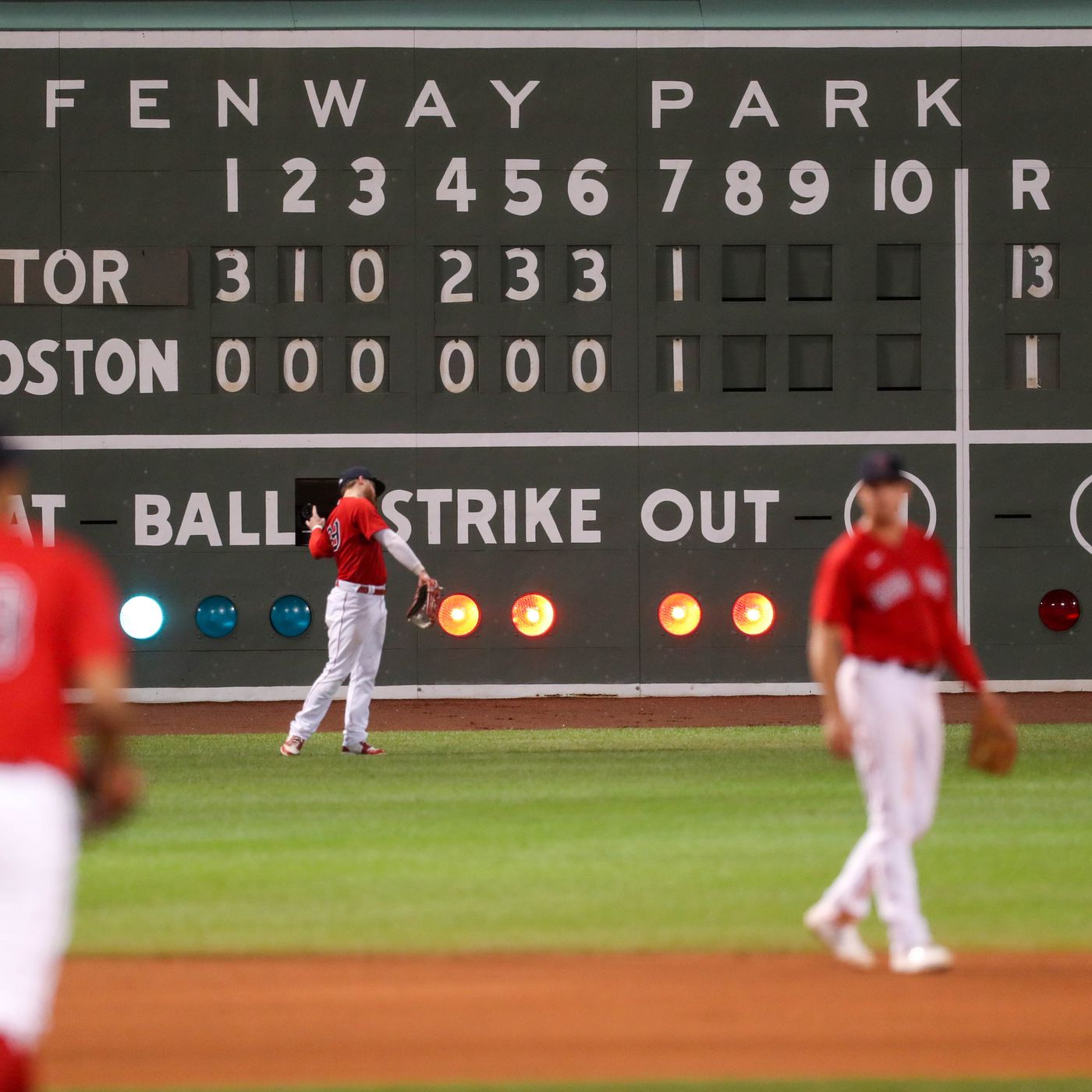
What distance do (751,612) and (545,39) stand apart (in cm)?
577

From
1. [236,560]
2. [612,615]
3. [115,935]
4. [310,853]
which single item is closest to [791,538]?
[612,615]

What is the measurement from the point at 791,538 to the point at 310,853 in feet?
31.1

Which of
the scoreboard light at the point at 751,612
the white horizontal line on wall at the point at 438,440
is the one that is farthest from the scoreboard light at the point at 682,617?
the white horizontal line on wall at the point at 438,440

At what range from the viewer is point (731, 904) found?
8273mm

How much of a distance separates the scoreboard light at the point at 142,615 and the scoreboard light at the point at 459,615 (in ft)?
Result: 8.63

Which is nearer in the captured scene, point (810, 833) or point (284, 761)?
point (810, 833)

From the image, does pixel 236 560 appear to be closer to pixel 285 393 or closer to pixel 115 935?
pixel 285 393

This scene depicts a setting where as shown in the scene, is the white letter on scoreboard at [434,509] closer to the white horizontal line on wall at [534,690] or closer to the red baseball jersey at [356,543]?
the white horizontal line on wall at [534,690]

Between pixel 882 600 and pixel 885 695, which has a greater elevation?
pixel 882 600

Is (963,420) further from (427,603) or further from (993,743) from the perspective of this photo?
(993,743)

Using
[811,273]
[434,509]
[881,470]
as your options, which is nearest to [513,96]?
[811,273]

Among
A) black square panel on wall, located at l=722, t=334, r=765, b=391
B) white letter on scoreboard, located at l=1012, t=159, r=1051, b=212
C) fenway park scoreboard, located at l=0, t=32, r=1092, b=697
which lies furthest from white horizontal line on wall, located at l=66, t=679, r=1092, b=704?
white letter on scoreboard, located at l=1012, t=159, r=1051, b=212

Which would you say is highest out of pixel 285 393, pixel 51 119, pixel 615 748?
pixel 51 119

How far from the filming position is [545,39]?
61.1ft
